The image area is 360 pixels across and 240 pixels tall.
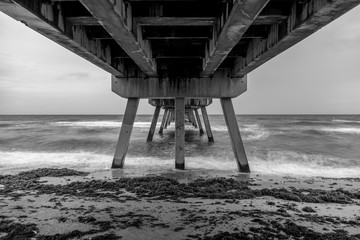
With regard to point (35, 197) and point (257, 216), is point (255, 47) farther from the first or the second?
point (35, 197)

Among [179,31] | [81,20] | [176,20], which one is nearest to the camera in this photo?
[176,20]

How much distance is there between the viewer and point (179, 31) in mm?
4793

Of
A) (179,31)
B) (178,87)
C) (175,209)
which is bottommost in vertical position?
(175,209)

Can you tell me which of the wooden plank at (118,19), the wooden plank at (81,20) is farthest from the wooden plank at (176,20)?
the wooden plank at (81,20)

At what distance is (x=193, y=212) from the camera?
13.4 feet

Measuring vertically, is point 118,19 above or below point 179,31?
below

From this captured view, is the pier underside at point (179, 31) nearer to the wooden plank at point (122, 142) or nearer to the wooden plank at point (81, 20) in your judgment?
the wooden plank at point (81, 20)

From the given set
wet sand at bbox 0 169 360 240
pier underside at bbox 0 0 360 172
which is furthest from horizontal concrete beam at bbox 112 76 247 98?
wet sand at bbox 0 169 360 240

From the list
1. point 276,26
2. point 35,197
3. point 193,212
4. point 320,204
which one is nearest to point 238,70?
point 276,26

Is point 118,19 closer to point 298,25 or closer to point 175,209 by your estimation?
point 298,25

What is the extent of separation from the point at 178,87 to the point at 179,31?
3381 millimetres

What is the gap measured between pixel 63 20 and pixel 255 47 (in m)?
3.91

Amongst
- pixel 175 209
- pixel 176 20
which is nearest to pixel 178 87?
pixel 176 20

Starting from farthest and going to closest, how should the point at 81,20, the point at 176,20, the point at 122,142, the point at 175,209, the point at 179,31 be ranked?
the point at 122,142 → the point at 179,31 → the point at 175,209 → the point at 81,20 → the point at 176,20
